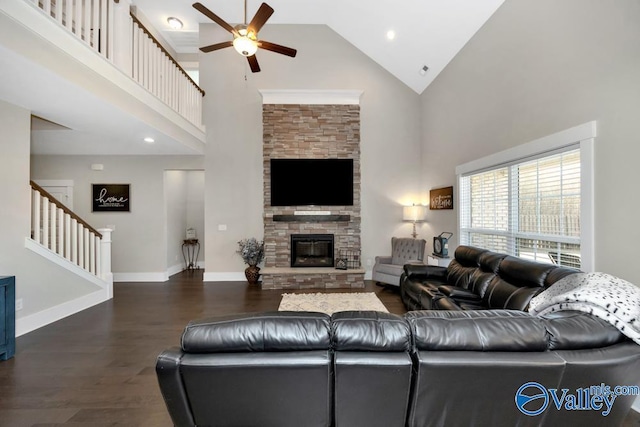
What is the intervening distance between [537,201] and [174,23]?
731cm

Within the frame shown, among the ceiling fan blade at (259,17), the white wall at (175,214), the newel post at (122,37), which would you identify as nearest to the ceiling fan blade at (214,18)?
the ceiling fan blade at (259,17)

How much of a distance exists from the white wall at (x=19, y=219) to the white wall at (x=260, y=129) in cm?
271

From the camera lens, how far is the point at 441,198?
17.4 ft

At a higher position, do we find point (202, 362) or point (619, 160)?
point (619, 160)

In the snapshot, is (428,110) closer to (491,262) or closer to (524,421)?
(491,262)

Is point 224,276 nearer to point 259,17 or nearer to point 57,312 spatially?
point 57,312

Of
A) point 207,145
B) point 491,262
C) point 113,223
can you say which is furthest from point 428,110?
point 113,223

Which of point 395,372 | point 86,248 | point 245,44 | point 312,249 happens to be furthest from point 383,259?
point 86,248

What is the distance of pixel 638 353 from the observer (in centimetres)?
129

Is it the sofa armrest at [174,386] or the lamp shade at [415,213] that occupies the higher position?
the lamp shade at [415,213]

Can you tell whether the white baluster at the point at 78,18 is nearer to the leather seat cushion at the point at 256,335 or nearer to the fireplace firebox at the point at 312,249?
the leather seat cushion at the point at 256,335

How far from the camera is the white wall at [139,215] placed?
238 inches

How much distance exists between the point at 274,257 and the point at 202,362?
15.5 feet

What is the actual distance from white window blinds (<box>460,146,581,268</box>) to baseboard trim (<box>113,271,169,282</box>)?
19.7 ft
